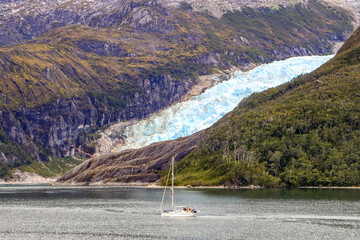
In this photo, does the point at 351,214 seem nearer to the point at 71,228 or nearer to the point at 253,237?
the point at 253,237

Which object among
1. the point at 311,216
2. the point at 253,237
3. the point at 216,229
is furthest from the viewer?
the point at 311,216

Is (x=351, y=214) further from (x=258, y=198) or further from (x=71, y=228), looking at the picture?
(x=71, y=228)

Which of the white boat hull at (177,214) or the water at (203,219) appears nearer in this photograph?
the water at (203,219)

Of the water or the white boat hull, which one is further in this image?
the white boat hull

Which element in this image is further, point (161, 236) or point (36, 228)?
point (36, 228)

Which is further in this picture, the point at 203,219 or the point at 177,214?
the point at 177,214

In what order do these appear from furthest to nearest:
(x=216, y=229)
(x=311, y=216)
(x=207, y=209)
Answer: (x=207, y=209), (x=311, y=216), (x=216, y=229)

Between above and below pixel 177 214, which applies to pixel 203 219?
below

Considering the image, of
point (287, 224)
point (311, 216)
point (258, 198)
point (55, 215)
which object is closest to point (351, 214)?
point (311, 216)
